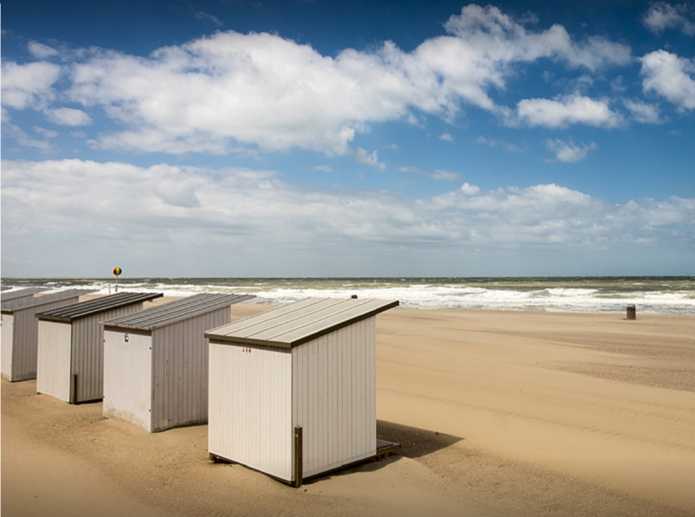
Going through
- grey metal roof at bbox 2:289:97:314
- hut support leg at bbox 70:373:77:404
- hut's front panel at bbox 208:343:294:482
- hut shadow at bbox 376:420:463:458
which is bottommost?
hut shadow at bbox 376:420:463:458

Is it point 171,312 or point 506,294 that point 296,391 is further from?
point 506,294

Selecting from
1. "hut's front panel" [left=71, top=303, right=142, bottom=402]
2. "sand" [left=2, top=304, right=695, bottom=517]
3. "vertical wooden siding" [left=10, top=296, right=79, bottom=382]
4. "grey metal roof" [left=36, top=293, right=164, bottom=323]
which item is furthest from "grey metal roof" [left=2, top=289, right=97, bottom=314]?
"hut's front panel" [left=71, top=303, right=142, bottom=402]

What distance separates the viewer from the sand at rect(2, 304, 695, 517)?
6.51 metres

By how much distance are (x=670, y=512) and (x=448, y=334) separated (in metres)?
17.0

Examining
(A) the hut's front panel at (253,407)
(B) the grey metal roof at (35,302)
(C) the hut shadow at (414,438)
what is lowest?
(C) the hut shadow at (414,438)

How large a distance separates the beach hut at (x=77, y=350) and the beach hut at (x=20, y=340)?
2.31m

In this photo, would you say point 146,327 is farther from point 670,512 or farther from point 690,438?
point 690,438

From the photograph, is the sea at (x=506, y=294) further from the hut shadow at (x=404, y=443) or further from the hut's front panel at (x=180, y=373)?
the hut shadow at (x=404, y=443)

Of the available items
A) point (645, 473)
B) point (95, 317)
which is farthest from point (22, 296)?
point (645, 473)

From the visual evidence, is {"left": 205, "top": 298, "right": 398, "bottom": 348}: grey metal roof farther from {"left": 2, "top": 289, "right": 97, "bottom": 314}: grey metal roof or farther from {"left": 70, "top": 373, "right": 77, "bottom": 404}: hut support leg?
{"left": 2, "top": 289, "right": 97, "bottom": 314}: grey metal roof

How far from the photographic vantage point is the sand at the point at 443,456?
651cm

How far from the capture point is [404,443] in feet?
29.6

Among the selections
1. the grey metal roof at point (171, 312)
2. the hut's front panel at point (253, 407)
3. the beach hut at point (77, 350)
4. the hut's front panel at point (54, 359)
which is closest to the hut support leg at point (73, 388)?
the beach hut at point (77, 350)

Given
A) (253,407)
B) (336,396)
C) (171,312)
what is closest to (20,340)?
(171,312)
